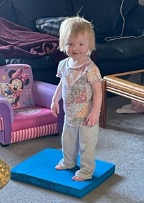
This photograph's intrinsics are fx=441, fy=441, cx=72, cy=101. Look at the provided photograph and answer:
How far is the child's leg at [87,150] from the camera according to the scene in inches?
87.9

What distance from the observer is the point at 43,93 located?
2.99 metres

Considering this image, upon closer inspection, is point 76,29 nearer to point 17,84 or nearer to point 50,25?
point 17,84

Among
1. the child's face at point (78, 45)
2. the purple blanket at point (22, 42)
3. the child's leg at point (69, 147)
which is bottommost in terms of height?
the child's leg at point (69, 147)

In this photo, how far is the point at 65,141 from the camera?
7.67 ft

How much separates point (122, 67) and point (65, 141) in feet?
5.12

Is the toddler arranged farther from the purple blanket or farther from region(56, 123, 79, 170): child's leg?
the purple blanket

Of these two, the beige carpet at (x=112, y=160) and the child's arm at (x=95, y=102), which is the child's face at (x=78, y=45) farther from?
the beige carpet at (x=112, y=160)

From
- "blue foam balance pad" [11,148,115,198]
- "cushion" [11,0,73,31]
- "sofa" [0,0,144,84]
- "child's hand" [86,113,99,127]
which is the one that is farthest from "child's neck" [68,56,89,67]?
"cushion" [11,0,73,31]

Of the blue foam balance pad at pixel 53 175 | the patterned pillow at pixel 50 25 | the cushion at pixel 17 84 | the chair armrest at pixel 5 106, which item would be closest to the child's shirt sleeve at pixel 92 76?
the blue foam balance pad at pixel 53 175

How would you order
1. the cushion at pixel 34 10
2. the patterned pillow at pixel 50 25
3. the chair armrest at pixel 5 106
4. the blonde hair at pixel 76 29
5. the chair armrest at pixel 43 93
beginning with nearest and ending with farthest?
1. the blonde hair at pixel 76 29
2. the chair armrest at pixel 5 106
3. the chair armrest at pixel 43 93
4. the patterned pillow at pixel 50 25
5. the cushion at pixel 34 10

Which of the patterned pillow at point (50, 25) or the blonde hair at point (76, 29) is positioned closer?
the blonde hair at point (76, 29)

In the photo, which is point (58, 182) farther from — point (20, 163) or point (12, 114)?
point (12, 114)

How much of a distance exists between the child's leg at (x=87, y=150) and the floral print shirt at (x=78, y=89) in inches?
2.2

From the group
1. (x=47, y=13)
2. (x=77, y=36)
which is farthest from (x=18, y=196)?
(x=47, y=13)
